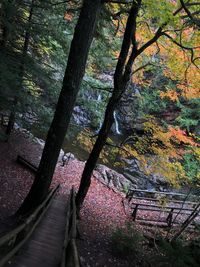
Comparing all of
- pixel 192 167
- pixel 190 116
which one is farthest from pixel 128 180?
pixel 190 116

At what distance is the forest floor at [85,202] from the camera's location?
8.66m

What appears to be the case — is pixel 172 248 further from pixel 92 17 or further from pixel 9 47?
pixel 9 47

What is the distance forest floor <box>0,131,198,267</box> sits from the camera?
8656 mm

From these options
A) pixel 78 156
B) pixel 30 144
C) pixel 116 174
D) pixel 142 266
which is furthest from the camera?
pixel 78 156

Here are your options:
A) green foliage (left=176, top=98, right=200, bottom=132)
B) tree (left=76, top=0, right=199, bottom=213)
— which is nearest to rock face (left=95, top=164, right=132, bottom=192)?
green foliage (left=176, top=98, right=200, bottom=132)

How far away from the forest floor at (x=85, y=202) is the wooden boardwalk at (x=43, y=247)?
98 centimetres

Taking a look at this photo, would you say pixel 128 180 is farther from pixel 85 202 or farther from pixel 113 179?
pixel 85 202

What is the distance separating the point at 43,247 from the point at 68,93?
3.76 m

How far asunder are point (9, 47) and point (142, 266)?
423 inches

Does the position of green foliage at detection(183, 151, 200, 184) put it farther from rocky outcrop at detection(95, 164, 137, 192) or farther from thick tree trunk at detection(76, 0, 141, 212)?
thick tree trunk at detection(76, 0, 141, 212)

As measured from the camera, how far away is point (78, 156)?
2358 centimetres

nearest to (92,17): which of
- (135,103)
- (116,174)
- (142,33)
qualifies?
(142,33)

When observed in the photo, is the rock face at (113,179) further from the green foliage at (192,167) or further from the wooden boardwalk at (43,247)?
the wooden boardwalk at (43,247)

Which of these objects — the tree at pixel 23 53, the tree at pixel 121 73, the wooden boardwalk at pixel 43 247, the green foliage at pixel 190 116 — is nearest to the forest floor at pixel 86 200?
the wooden boardwalk at pixel 43 247
